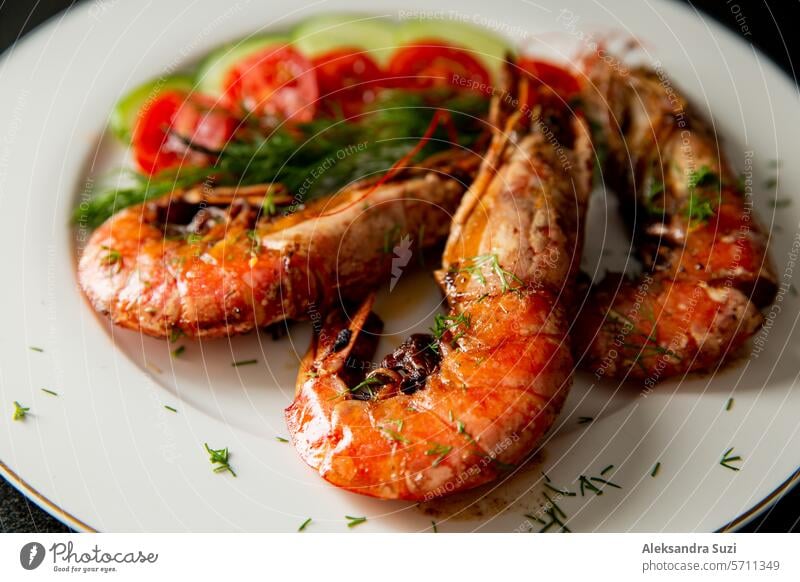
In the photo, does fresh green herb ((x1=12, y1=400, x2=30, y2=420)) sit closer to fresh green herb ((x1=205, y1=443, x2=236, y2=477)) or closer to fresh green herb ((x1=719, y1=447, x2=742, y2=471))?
fresh green herb ((x1=205, y1=443, x2=236, y2=477))

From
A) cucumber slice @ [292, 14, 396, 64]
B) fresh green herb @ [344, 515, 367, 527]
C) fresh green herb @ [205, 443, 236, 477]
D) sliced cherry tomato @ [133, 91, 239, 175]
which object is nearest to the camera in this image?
fresh green herb @ [344, 515, 367, 527]

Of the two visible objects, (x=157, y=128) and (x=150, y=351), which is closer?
(x=150, y=351)

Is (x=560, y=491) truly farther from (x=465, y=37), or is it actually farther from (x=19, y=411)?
(x=465, y=37)

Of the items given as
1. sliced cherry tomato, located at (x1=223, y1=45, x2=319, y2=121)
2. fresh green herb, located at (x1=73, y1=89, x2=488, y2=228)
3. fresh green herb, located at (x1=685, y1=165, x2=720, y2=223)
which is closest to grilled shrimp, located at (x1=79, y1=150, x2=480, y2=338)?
fresh green herb, located at (x1=73, y1=89, x2=488, y2=228)
